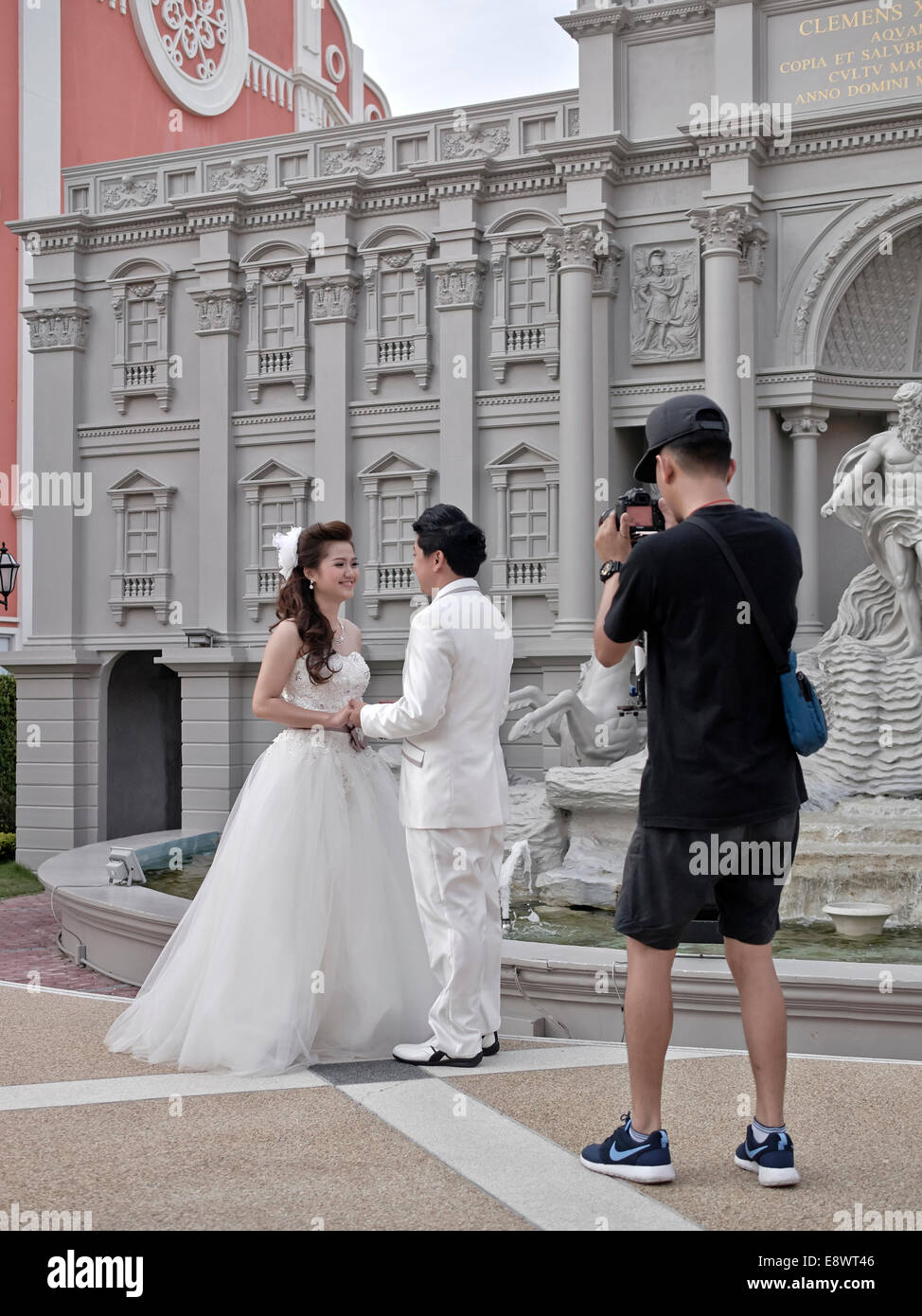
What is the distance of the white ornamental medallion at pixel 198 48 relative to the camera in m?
30.8

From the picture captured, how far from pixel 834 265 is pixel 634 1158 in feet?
49.8

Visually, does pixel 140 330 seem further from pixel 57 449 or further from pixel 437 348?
pixel 437 348

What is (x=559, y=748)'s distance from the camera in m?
17.4

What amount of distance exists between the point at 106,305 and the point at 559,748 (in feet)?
35.3

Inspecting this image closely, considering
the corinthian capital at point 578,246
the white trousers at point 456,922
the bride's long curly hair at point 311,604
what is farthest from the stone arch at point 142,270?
the white trousers at point 456,922

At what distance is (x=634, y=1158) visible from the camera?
3.68m

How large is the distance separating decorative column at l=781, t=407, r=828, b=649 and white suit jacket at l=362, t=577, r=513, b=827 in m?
12.8

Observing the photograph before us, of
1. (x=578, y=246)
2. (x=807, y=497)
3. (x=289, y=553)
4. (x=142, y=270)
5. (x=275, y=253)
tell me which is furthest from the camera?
(x=142, y=270)

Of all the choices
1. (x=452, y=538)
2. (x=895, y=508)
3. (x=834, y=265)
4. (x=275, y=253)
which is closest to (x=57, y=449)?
(x=275, y=253)

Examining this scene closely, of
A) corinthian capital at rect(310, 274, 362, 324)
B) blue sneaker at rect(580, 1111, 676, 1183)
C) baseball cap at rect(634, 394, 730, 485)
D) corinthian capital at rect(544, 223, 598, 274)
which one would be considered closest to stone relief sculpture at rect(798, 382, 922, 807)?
corinthian capital at rect(544, 223, 598, 274)

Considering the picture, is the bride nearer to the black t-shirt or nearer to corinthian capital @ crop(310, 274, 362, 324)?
the black t-shirt

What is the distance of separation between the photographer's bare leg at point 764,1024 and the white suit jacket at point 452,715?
146 cm

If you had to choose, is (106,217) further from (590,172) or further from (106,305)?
(590,172)

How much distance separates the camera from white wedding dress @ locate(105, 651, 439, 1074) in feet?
16.9
